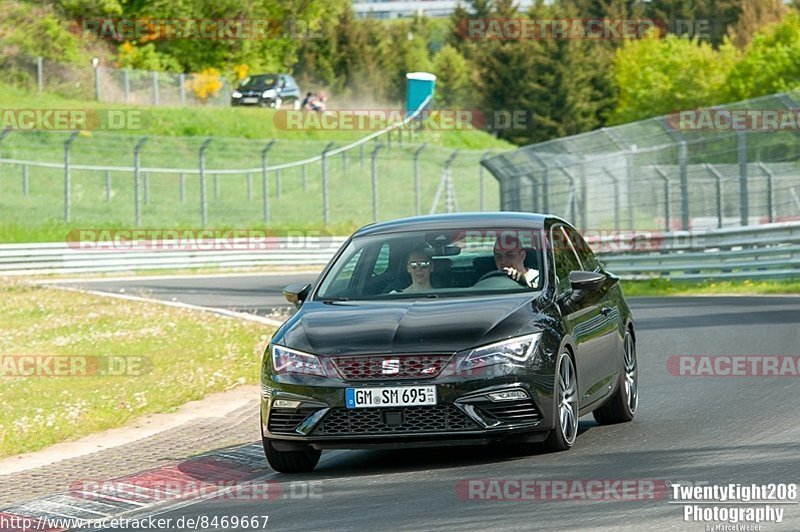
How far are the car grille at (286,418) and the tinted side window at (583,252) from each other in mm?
2763

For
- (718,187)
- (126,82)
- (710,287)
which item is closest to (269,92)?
(126,82)

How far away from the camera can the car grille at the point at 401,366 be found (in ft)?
28.4

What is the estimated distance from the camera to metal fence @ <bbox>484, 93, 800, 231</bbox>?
2589 centimetres

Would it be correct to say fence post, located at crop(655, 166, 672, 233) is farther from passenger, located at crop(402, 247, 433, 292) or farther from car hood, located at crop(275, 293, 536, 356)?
car hood, located at crop(275, 293, 536, 356)

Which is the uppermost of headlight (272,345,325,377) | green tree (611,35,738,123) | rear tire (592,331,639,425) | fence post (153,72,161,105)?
headlight (272,345,325,377)

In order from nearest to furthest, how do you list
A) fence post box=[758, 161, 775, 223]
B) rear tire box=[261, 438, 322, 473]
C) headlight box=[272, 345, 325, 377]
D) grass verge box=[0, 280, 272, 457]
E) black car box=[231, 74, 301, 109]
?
1. headlight box=[272, 345, 325, 377]
2. rear tire box=[261, 438, 322, 473]
3. grass verge box=[0, 280, 272, 457]
4. fence post box=[758, 161, 775, 223]
5. black car box=[231, 74, 301, 109]

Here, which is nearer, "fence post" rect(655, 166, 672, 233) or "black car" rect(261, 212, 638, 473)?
"black car" rect(261, 212, 638, 473)

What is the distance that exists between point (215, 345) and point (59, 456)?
22.4 ft

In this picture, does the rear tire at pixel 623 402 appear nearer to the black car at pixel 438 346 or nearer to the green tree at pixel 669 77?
the black car at pixel 438 346

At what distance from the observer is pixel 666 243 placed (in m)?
27.5

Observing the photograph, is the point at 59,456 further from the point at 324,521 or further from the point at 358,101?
the point at 358,101

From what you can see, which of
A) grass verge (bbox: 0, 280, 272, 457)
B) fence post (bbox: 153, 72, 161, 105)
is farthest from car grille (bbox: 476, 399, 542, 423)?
fence post (bbox: 153, 72, 161, 105)

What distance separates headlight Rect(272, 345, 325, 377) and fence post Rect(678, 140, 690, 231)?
1902 centimetres

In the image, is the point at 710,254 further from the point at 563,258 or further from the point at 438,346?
the point at 438,346
